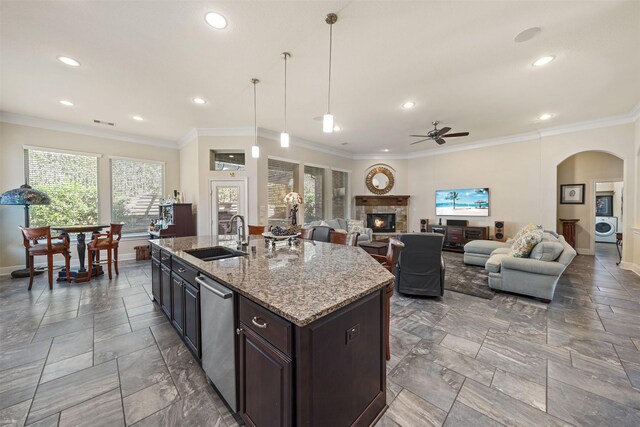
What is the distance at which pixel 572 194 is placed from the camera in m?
6.64

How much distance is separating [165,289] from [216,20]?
2.77 metres

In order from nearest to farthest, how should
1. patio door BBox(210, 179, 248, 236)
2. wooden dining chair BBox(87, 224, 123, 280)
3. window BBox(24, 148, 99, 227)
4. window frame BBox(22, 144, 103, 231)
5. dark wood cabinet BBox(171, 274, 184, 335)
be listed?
1. dark wood cabinet BBox(171, 274, 184, 335)
2. wooden dining chair BBox(87, 224, 123, 280)
3. window frame BBox(22, 144, 103, 231)
4. window BBox(24, 148, 99, 227)
5. patio door BBox(210, 179, 248, 236)

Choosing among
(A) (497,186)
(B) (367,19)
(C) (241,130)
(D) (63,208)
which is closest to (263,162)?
(C) (241,130)

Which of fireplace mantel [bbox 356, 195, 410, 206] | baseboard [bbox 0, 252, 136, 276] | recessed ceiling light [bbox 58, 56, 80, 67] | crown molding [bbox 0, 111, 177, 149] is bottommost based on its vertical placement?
baseboard [bbox 0, 252, 136, 276]

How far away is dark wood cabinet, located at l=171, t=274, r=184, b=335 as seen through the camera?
7.22 feet

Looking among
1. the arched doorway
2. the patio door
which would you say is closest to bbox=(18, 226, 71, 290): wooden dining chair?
the patio door

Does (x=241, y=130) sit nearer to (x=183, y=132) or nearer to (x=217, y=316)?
(x=183, y=132)

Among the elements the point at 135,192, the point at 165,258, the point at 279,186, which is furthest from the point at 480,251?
the point at 135,192

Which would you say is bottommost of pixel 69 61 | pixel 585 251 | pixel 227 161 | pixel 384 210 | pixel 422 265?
pixel 585 251

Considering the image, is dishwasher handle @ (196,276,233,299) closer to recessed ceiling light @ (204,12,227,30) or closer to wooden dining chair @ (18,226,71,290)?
recessed ceiling light @ (204,12,227,30)

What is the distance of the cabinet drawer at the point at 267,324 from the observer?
3.57 ft

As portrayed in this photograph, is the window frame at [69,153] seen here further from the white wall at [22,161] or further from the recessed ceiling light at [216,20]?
the recessed ceiling light at [216,20]

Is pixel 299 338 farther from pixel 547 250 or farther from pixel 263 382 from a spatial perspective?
pixel 547 250

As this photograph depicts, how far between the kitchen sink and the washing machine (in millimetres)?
11834
